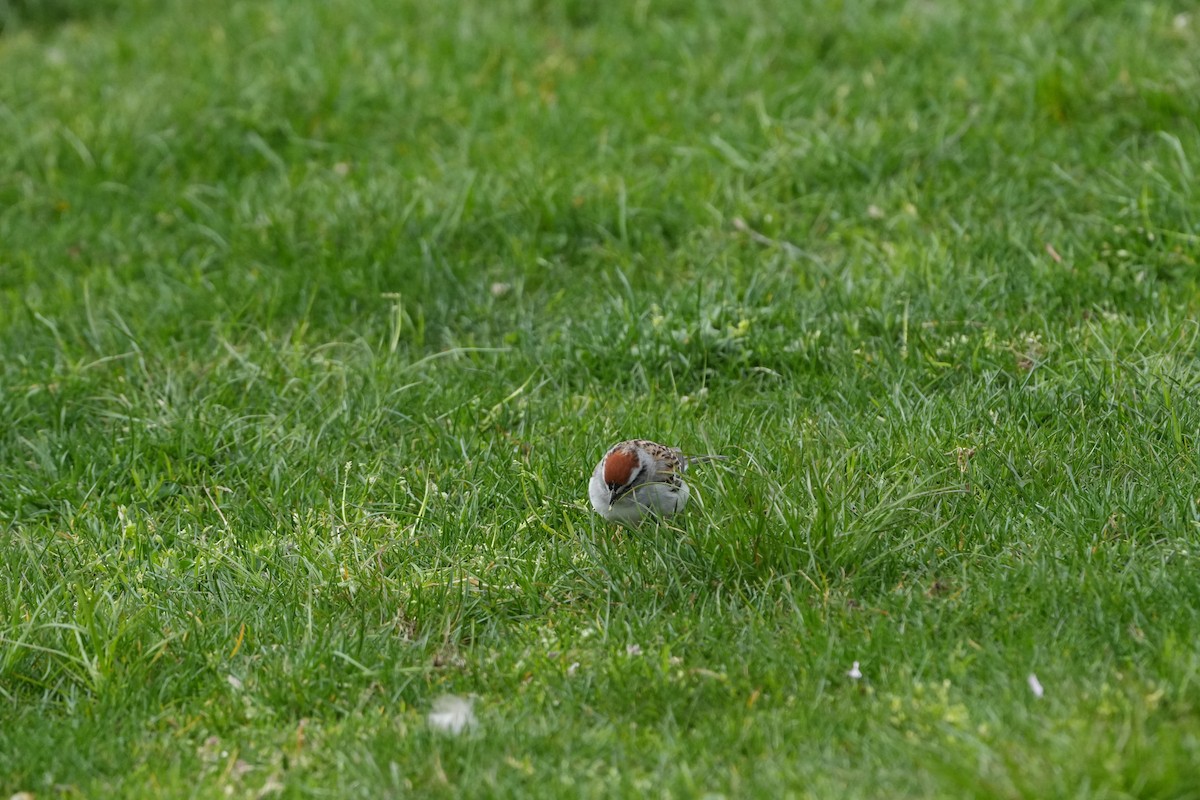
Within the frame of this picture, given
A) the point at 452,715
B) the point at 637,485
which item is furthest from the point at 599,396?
the point at 452,715

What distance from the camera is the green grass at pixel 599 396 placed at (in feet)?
12.4

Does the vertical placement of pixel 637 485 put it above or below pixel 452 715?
above

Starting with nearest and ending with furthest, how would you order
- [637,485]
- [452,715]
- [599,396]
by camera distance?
1. [452,715]
2. [637,485]
3. [599,396]

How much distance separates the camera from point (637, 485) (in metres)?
4.49

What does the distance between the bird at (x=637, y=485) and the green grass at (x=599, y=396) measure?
0.27ft

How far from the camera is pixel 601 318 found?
6.00 m

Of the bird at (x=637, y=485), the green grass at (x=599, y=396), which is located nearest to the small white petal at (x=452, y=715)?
the green grass at (x=599, y=396)

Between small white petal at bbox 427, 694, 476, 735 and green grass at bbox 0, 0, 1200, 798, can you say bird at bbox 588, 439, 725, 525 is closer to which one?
green grass at bbox 0, 0, 1200, 798

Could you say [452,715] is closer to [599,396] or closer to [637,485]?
[637,485]

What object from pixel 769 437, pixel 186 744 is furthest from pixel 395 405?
pixel 186 744

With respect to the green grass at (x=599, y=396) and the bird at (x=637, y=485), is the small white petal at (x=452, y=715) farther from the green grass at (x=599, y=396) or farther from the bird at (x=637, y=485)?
the bird at (x=637, y=485)

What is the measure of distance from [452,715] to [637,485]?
102 centimetres

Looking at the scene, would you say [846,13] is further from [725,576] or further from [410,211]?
[725,576]

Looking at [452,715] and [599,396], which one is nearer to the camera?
[452,715]
